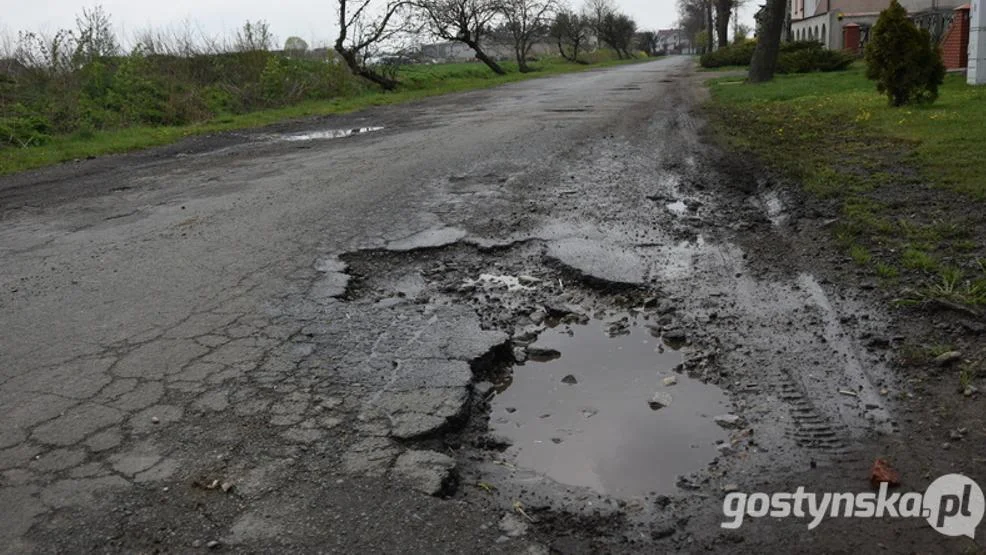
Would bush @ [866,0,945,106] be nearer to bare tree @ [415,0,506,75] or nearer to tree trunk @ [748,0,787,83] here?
tree trunk @ [748,0,787,83]

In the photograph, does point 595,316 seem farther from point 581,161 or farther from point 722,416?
point 581,161

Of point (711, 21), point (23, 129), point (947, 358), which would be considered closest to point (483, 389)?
point (947, 358)

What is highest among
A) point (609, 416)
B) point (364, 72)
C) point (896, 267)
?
point (364, 72)

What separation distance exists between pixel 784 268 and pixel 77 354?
430cm

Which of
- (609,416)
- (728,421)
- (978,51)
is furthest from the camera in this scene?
(978,51)

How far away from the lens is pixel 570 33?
6425cm

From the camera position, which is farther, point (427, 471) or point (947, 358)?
point (947, 358)

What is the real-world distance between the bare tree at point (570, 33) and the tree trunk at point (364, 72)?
34.2m

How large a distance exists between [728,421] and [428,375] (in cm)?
141

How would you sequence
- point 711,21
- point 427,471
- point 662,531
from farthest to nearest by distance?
point 711,21 < point 427,471 < point 662,531

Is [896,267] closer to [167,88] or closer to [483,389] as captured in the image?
[483,389]

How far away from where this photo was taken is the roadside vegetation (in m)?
14.3

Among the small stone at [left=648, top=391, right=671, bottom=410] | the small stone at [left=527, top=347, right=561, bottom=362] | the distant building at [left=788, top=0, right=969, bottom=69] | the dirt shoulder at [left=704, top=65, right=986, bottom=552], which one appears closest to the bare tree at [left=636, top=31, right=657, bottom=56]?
the distant building at [left=788, top=0, right=969, bottom=69]

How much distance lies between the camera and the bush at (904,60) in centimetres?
1232
